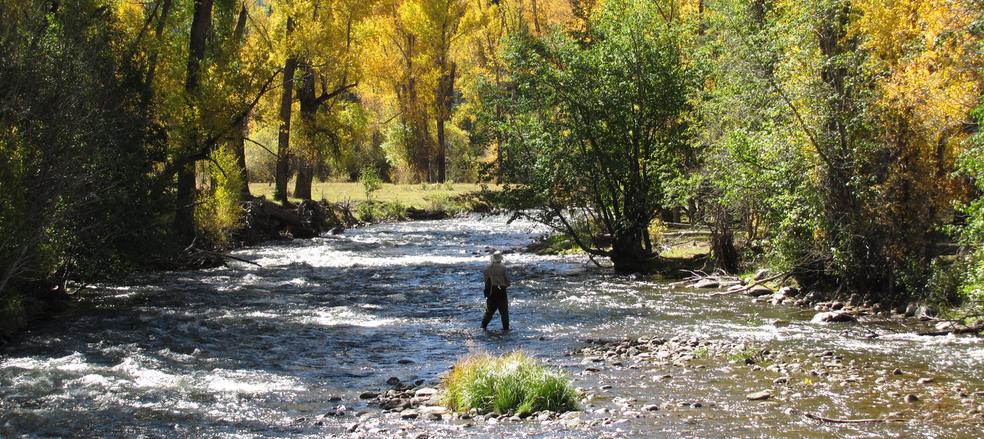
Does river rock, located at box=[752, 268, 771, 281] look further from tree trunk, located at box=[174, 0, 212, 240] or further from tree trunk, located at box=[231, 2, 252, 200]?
tree trunk, located at box=[231, 2, 252, 200]

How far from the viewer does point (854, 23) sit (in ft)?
66.6

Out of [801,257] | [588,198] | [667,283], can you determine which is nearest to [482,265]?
[588,198]

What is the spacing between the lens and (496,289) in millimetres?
18297

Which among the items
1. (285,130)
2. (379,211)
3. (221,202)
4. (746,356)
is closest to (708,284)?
(746,356)

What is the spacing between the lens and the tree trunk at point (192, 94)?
93.3 ft

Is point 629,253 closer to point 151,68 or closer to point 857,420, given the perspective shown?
point 151,68

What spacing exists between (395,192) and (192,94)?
1135 inches

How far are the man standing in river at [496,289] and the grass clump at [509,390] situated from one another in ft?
18.4

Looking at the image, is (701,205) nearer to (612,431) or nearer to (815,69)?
(815,69)

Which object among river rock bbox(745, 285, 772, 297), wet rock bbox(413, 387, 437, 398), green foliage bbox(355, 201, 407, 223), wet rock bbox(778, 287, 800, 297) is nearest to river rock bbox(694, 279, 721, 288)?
river rock bbox(745, 285, 772, 297)

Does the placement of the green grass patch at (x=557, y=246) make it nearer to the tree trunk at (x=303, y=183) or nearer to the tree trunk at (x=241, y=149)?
the tree trunk at (x=241, y=149)

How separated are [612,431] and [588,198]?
17787 millimetres

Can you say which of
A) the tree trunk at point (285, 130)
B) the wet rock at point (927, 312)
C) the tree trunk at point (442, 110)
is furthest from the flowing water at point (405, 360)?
the tree trunk at point (442, 110)

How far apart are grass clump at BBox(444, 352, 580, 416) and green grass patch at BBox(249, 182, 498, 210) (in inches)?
1400
